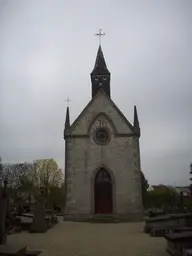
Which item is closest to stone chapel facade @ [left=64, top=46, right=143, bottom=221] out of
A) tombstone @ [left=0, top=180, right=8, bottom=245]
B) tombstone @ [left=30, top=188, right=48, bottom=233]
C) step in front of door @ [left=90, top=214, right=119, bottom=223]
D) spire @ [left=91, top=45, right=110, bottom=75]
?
step in front of door @ [left=90, top=214, right=119, bottom=223]

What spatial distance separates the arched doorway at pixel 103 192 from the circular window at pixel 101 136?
2.78m

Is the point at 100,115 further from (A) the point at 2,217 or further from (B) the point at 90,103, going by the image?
(A) the point at 2,217

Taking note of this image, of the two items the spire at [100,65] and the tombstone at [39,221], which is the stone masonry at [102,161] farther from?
the tombstone at [39,221]

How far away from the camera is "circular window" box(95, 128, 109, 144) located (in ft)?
107

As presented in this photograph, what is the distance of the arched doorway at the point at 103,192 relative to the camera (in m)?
31.3

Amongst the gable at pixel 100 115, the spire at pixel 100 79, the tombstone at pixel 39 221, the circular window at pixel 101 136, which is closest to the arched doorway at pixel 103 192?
the circular window at pixel 101 136

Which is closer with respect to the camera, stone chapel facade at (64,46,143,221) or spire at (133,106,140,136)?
stone chapel facade at (64,46,143,221)

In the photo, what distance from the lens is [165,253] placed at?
35.8ft

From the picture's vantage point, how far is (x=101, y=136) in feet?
108

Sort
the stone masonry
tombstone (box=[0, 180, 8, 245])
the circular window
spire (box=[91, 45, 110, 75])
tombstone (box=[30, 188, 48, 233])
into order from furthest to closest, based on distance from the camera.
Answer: spire (box=[91, 45, 110, 75]) < the circular window < the stone masonry < tombstone (box=[30, 188, 48, 233]) < tombstone (box=[0, 180, 8, 245])

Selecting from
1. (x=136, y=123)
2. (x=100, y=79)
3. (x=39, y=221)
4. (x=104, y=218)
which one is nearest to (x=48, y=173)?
(x=100, y=79)

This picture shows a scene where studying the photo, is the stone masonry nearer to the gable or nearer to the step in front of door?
the gable

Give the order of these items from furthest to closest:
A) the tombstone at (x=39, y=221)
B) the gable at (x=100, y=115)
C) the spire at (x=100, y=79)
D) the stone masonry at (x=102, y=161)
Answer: the spire at (x=100, y=79)
the gable at (x=100, y=115)
the stone masonry at (x=102, y=161)
the tombstone at (x=39, y=221)

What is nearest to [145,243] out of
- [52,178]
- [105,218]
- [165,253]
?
[165,253]
